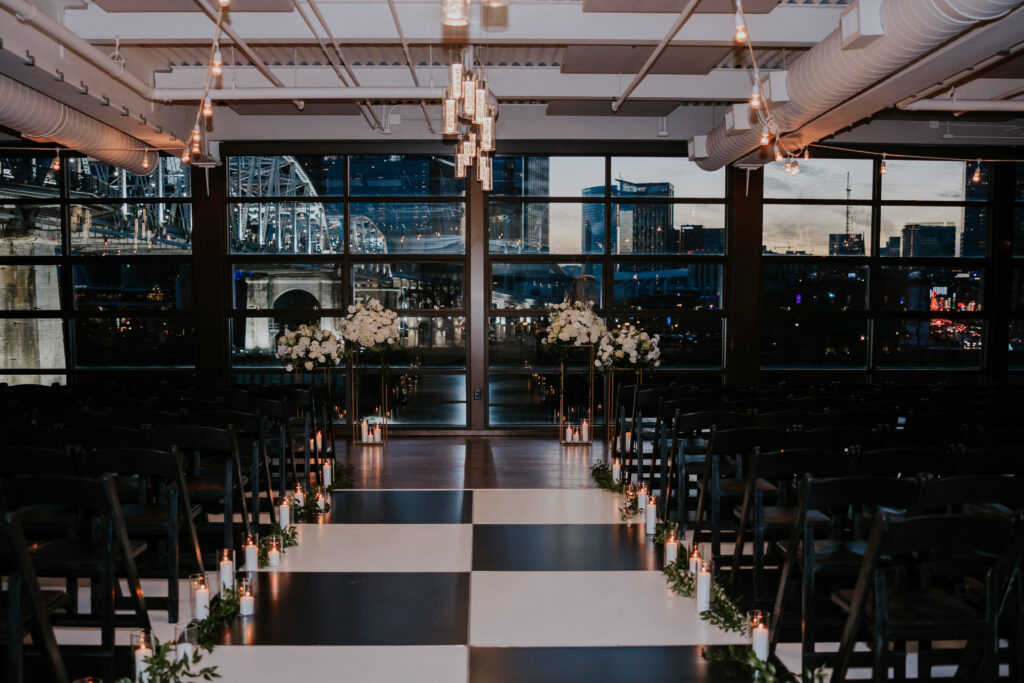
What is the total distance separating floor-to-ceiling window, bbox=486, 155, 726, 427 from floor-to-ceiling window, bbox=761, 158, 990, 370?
35.2 inches

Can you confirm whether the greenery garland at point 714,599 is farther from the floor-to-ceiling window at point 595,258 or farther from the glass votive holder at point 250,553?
the floor-to-ceiling window at point 595,258

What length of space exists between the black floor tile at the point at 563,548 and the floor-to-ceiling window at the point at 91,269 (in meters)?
6.70

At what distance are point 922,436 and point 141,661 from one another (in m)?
4.41

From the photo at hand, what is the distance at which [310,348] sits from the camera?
8.74 m

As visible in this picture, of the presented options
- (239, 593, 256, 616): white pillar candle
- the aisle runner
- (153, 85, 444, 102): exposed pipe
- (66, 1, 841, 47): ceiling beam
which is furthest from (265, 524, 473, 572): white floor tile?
(66, 1, 841, 47): ceiling beam

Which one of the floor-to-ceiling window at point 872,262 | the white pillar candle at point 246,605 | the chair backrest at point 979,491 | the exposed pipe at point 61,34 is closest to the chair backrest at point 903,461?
the chair backrest at point 979,491

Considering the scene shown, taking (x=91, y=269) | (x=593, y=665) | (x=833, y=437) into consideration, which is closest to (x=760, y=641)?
(x=593, y=665)

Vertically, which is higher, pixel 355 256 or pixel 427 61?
pixel 427 61

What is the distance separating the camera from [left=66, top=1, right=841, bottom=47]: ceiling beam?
679 cm

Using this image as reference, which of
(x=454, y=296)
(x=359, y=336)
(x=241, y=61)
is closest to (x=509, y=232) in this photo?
(x=454, y=296)

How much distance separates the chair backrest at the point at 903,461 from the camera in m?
3.86

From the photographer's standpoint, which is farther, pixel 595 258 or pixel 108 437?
pixel 595 258

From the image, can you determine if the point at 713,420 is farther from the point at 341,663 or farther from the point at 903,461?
the point at 341,663

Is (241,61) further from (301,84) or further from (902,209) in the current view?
(902,209)
